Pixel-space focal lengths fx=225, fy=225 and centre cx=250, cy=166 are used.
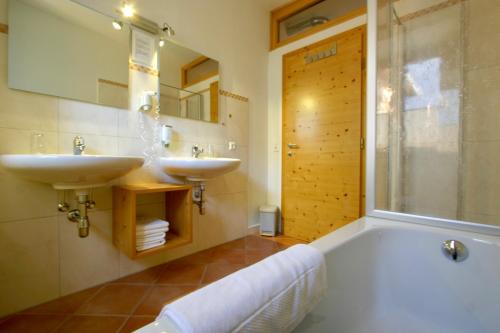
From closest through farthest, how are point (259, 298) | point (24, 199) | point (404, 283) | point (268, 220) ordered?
point (259, 298)
point (404, 283)
point (24, 199)
point (268, 220)

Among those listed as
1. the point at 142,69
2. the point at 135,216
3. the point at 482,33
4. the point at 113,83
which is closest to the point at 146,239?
the point at 135,216

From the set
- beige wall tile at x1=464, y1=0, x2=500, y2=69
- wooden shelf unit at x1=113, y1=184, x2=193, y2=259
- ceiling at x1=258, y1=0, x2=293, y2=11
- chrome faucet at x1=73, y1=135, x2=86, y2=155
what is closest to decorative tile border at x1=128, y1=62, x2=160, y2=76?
chrome faucet at x1=73, y1=135, x2=86, y2=155

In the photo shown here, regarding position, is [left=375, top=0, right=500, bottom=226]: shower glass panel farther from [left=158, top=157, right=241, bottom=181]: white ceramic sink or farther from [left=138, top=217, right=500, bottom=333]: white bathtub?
[left=158, top=157, right=241, bottom=181]: white ceramic sink

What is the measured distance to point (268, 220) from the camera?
2.33 metres

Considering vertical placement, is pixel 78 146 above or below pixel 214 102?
below

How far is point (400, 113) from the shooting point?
1400 mm

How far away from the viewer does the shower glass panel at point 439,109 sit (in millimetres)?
1209

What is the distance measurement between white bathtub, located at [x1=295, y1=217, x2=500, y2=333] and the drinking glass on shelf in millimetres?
1422

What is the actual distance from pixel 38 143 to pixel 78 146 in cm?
17

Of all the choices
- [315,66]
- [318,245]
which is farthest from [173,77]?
[318,245]

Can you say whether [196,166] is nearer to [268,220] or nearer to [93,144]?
[93,144]

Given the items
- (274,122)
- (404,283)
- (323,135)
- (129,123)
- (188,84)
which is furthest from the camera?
(274,122)

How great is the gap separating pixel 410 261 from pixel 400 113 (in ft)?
2.85

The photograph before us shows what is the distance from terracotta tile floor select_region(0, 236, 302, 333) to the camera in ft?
3.52
